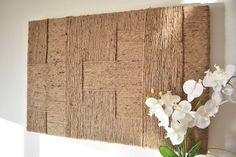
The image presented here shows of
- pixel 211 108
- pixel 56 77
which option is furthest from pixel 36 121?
pixel 211 108

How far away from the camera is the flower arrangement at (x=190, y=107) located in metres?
1.36

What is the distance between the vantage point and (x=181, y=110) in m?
1.37

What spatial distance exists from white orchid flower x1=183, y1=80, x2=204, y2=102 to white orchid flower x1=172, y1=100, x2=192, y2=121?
0.05 meters

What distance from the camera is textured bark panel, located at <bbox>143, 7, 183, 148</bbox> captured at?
159 cm

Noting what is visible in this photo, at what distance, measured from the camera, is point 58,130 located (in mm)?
1987

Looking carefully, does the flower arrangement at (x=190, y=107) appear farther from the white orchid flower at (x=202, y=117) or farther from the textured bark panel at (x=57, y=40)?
the textured bark panel at (x=57, y=40)

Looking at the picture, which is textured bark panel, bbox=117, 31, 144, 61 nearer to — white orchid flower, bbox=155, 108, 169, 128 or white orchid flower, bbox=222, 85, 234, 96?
white orchid flower, bbox=155, 108, 169, 128

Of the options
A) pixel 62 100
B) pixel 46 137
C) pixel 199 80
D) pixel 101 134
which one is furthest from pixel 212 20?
pixel 46 137

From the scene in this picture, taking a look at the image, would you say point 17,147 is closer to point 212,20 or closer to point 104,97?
point 104,97

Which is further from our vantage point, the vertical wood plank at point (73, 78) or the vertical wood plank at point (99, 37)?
the vertical wood plank at point (73, 78)

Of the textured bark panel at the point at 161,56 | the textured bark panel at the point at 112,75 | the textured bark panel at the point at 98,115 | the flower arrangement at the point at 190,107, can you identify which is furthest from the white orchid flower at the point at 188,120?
the textured bark panel at the point at 98,115

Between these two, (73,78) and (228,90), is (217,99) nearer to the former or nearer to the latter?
(228,90)

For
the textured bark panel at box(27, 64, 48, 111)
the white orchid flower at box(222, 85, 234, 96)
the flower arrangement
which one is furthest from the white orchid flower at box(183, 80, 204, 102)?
the textured bark panel at box(27, 64, 48, 111)

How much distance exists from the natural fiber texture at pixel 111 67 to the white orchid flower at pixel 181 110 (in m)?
0.19
